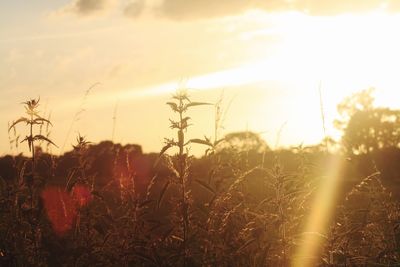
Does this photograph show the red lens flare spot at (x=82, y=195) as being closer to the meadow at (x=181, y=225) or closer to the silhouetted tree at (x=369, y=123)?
the meadow at (x=181, y=225)

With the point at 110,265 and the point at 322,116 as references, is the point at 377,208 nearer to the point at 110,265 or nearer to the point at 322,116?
the point at 322,116

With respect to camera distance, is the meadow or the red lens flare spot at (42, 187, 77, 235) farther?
the red lens flare spot at (42, 187, 77, 235)

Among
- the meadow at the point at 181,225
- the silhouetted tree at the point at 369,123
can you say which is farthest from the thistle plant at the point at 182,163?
the silhouetted tree at the point at 369,123

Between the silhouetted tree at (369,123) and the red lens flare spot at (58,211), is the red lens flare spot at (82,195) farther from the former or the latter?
the silhouetted tree at (369,123)

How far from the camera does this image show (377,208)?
638 cm

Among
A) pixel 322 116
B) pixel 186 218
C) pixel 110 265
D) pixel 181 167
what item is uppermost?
pixel 322 116

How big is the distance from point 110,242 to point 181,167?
48.1 inches

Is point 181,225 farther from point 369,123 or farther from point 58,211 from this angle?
point 369,123

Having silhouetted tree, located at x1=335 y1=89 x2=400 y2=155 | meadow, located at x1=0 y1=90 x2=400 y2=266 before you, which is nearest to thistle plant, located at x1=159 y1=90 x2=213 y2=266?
meadow, located at x1=0 y1=90 x2=400 y2=266

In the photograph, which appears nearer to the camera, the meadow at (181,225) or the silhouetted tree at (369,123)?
the meadow at (181,225)

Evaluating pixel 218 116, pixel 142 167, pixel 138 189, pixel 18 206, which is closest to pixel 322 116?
pixel 218 116

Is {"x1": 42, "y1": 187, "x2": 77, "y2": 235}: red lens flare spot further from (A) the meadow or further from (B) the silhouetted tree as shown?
(B) the silhouetted tree

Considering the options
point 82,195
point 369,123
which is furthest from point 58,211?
point 369,123

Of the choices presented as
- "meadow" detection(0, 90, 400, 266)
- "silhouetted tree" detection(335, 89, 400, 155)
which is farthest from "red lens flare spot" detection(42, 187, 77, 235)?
"silhouetted tree" detection(335, 89, 400, 155)
